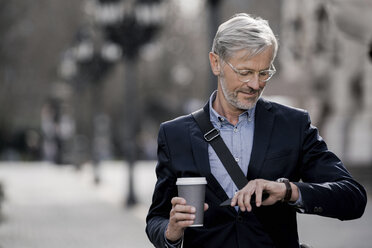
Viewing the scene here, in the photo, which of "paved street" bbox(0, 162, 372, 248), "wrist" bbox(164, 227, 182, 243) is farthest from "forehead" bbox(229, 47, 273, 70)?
"paved street" bbox(0, 162, 372, 248)

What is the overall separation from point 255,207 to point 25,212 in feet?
46.9

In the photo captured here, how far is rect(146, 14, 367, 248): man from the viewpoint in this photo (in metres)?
3.35

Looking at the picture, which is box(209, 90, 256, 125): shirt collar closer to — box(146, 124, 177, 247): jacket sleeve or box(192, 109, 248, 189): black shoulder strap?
box(192, 109, 248, 189): black shoulder strap

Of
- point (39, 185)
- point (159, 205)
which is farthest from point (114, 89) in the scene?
point (159, 205)

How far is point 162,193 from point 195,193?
438 mm

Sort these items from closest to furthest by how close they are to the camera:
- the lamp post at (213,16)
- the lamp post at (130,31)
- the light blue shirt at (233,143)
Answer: the light blue shirt at (233,143) < the lamp post at (213,16) < the lamp post at (130,31)

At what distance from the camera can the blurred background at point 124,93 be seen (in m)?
13.9

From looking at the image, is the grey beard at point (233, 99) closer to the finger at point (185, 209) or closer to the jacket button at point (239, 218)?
the jacket button at point (239, 218)

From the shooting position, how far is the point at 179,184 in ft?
10.4

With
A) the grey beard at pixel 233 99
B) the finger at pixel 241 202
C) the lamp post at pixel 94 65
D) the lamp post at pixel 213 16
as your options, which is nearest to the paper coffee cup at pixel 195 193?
the finger at pixel 241 202

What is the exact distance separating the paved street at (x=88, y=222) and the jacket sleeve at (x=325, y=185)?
8116mm

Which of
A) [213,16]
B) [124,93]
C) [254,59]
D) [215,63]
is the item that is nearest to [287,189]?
[254,59]

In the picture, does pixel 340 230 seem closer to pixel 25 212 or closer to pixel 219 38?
pixel 25 212

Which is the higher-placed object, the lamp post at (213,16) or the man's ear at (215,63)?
the lamp post at (213,16)
